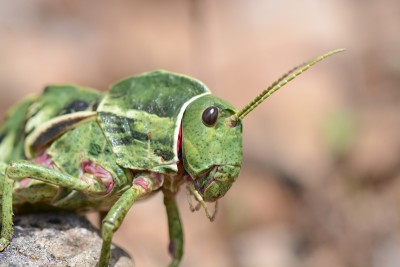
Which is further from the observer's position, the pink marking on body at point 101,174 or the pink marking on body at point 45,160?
the pink marking on body at point 45,160

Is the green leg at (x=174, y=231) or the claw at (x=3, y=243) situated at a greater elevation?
the claw at (x=3, y=243)

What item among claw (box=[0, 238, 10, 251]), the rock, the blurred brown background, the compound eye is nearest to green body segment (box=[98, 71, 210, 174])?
the compound eye

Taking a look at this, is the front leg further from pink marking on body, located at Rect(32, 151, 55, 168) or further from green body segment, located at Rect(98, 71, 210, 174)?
pink marking on body, located at Rect(32, 151, 55, 168)

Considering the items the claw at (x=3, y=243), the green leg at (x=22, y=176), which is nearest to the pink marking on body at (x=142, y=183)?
the green leg at (x=22, y=176)

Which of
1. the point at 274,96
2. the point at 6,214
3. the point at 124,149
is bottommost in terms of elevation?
the point at 274,96

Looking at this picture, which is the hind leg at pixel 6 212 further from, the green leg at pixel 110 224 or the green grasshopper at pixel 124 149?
the green leg at pixel 110 224

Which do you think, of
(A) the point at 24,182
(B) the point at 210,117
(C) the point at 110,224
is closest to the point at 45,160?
(A) the point at 24,182

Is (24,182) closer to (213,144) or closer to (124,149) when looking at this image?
(124,149)
